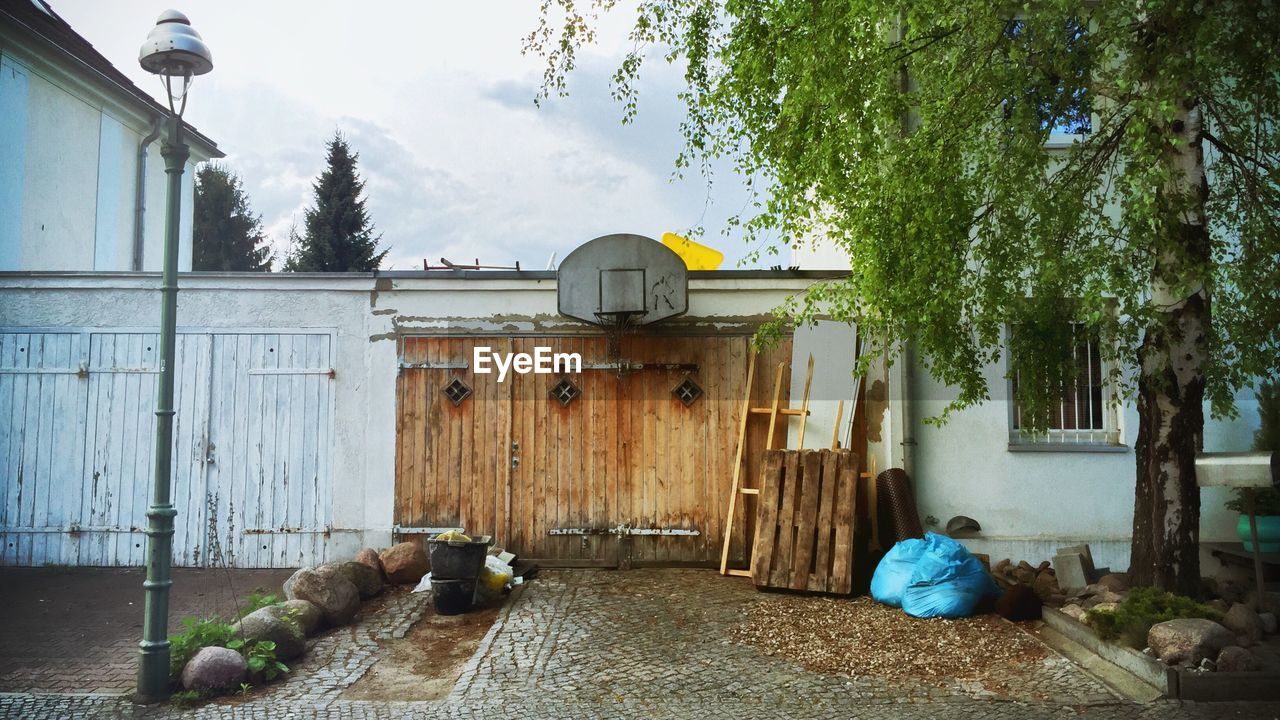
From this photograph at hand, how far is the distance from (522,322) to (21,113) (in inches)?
355

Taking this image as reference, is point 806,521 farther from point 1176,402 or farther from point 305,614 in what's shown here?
point 305,614

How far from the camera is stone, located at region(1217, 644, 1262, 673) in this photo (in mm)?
5258

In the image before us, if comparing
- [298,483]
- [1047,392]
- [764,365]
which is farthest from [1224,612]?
[298,483]

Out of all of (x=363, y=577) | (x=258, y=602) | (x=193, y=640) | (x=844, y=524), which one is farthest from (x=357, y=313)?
(x=844, y=524)

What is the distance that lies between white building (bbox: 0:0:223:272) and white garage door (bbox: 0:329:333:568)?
4.53 m

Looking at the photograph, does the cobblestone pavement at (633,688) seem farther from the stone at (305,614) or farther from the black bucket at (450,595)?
the black bucket at (450,595)

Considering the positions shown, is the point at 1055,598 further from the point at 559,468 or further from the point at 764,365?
the point at 559,468

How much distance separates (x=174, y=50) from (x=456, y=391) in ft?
15.0

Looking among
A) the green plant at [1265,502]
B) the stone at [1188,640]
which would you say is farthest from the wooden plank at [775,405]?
the green plant at [1265,502]

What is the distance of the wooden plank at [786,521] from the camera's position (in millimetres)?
8156

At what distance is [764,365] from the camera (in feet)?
30.2

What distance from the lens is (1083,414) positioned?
9.12m

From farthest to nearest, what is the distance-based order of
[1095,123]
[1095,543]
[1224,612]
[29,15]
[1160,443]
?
[29,15], [1095,123], [1095,543], [1160,443], [1224,612]

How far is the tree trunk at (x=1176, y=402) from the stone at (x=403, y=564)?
6.12m
